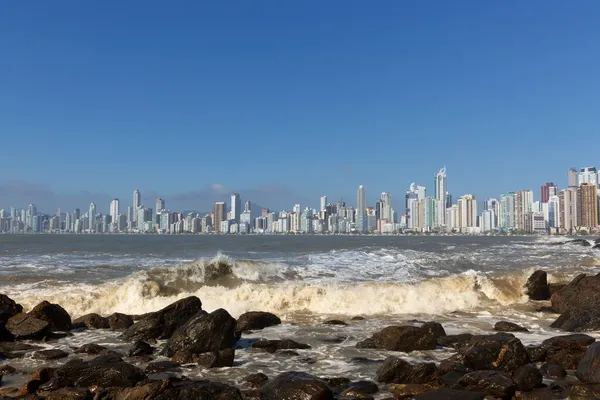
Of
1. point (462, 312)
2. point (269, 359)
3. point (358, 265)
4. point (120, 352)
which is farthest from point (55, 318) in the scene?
point (358, 265)

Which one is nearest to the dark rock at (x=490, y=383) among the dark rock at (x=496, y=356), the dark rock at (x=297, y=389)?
the dark rock at (x=496, y=356)

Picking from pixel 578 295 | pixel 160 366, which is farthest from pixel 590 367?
pixel 578 295

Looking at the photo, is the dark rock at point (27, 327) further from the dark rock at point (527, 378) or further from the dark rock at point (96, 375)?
the dark rock at point (527, 378)

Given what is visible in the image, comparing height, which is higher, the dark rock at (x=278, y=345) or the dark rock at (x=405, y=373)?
the dark rock at (x=405, y=373)

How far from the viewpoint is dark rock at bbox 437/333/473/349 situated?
1168 centimetres

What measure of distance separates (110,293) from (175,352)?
10592mm

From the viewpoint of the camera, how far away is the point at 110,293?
65.9ft

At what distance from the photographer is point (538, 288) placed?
21.0m

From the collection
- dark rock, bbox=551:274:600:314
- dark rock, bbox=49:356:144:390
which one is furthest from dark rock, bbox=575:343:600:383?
dark rock, bbox=551:274:600:314

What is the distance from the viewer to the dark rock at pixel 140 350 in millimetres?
11012

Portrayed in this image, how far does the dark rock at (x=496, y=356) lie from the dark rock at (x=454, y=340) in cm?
176

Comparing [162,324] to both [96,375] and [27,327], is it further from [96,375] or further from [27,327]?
[96,375]

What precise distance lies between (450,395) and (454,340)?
14.7 ft

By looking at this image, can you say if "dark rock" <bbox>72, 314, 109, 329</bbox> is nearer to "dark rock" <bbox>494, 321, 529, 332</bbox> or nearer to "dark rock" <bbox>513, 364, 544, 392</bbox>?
"dark rock" <bbox>513, 364, 544, 392</bbox>
